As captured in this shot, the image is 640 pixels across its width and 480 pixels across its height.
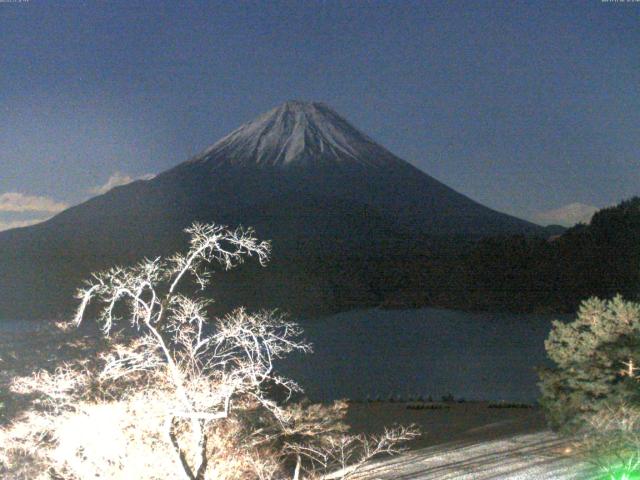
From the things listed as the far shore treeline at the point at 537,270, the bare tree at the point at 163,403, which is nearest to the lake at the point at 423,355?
the far shore treeline at the point at 537,270

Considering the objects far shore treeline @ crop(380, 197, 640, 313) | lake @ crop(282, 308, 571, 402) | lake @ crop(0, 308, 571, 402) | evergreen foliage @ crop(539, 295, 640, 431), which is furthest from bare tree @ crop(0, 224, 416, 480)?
far shore treeline @ crop(380, 197, 640, 313)

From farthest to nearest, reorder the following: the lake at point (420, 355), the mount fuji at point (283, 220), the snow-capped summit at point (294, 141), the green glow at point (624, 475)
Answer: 1. the snow-capped summit at point (294, 141)
2. the mount fuji at point (283, 220)
3. the lake at point (420, 355)
4. the green glow at point (624, 475)

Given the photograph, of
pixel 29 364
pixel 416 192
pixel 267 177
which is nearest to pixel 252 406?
pixel 29 364

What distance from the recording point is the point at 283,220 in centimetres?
4975

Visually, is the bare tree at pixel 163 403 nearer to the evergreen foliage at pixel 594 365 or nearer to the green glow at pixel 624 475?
the green glow at pixel 624 475

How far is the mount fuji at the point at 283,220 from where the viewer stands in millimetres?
37906

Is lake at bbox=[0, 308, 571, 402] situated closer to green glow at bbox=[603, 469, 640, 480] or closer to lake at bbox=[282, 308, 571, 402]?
lake at bbox=[282, 308, 571, 402]

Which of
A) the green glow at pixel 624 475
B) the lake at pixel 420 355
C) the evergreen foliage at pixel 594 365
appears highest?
the evergreen foliage at pixel 594 365

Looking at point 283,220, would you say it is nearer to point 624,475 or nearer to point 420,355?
point 420,355

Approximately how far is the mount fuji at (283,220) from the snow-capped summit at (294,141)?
11 cm

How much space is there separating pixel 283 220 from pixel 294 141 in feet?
29.7

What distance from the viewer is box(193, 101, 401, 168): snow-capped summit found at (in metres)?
55.5

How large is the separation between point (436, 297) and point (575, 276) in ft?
32.3

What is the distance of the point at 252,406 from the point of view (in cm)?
801
